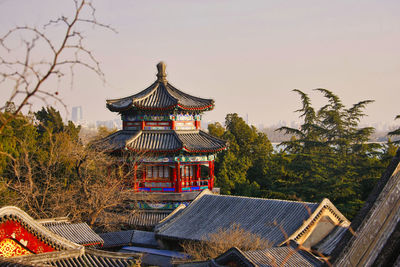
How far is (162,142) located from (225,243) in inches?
311

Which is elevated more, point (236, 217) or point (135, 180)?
point (135, 180)

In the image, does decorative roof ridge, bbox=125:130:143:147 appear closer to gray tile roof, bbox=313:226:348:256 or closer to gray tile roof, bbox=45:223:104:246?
gray tile roof, bbox=45:223:104:246

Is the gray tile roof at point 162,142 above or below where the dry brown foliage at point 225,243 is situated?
above

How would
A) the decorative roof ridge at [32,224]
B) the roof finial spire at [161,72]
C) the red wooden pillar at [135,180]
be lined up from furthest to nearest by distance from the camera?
the roof finial spire at [161,72]
the red wooden pillar at [135,180]
the decorative roof ridge at [32,224]

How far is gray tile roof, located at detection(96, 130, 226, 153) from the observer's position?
19.9 meters

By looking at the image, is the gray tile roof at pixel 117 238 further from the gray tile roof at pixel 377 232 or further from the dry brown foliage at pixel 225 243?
the gray tile roof at pixel 377 232

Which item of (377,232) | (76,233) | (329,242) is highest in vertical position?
(377,232)

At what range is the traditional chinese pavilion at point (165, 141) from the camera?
20.1m

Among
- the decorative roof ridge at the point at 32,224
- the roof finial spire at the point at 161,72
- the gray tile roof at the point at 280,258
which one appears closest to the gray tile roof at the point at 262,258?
the gray tile roof at the point at 280,258

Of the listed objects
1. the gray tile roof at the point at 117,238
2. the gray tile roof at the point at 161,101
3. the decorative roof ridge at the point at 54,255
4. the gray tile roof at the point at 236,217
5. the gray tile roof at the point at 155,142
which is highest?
the gray tile roof at the point at 161,101

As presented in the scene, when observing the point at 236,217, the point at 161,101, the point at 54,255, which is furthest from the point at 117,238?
the point at 54,255

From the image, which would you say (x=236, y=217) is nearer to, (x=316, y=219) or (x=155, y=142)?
(x=316, y=219)

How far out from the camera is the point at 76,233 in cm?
1529

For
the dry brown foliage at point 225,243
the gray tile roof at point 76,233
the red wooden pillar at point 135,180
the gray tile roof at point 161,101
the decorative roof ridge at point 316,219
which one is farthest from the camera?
the gray tile roof at point 161,101
